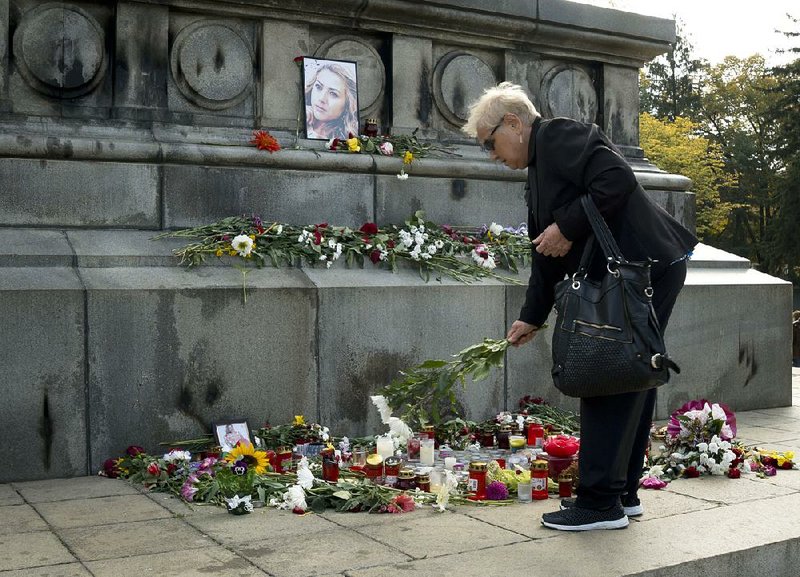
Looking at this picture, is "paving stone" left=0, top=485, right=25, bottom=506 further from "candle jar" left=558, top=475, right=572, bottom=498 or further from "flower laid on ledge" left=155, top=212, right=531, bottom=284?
"candle jar" left=558, top=475, right=572, bottom=498

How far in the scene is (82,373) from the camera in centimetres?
546

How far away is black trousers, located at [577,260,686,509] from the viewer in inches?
160

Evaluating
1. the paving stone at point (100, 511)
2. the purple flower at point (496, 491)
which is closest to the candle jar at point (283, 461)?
the paving stone at point (100, 511)

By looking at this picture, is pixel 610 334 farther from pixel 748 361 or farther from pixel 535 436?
pixel 748 361

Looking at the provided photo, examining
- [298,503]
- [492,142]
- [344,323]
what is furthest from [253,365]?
[492,142]

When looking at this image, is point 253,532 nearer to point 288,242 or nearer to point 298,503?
point 298,503

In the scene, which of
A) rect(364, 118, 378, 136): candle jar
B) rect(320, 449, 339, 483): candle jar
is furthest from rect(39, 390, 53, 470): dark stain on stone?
rect(364, 118, 378, 136): candle jar

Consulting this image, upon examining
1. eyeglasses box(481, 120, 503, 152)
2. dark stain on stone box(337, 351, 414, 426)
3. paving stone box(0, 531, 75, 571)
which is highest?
eyeglasses box(481, 120, 503, 152)

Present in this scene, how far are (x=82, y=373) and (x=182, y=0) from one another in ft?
9.10

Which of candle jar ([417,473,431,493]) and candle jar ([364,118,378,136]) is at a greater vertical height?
candle jar ([364,118,378,136])

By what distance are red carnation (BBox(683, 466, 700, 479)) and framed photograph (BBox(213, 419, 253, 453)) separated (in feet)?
7.99

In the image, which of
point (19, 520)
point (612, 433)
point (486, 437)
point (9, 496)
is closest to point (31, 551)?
point (19, 520)

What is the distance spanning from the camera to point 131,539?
4.05 meters

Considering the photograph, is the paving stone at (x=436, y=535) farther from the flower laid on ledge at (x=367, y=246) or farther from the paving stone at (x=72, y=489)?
the flower laid on ledge at (x=367, y=246)
